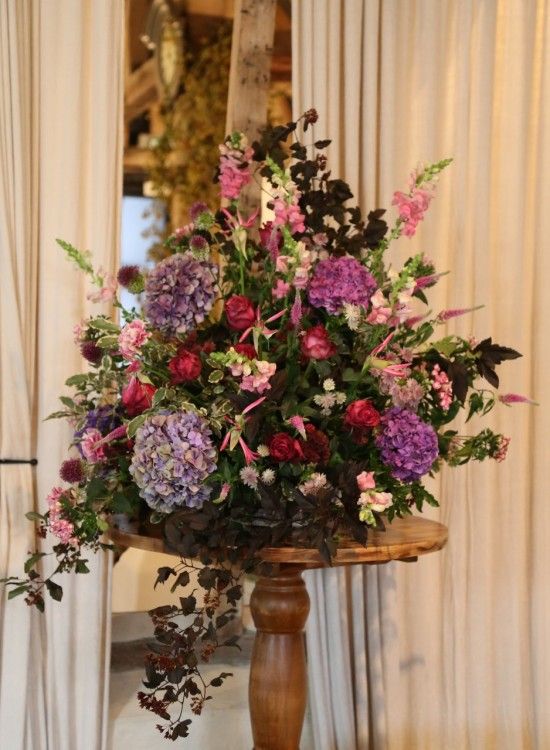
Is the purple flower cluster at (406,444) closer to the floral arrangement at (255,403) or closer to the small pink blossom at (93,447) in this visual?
the floral arrangement at (255,403)

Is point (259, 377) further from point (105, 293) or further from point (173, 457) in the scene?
point (105, 293)

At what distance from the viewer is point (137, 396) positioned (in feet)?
5.06

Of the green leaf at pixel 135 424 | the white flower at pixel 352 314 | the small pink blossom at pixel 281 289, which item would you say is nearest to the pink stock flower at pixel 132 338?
the green leaf at pixel 135 424

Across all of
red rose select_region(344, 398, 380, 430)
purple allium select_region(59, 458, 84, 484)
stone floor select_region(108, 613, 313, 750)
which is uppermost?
red rose select_region(344, 398, 380, 430)

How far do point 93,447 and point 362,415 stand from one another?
496 millimetres

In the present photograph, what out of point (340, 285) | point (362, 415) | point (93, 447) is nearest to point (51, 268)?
point (93, 447)

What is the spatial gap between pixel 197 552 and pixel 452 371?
57 cm

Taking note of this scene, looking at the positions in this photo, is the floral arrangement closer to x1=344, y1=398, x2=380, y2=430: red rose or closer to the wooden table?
x1=344, y1=398, x2=380, y2=430: red rose

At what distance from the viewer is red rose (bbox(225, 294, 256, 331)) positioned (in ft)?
4.96

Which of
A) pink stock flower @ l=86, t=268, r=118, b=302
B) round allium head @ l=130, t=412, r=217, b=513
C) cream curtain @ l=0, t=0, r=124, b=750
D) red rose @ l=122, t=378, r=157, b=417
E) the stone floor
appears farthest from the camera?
the stone floor

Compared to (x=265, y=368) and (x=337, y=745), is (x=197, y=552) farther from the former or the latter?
(x=337, y=745)

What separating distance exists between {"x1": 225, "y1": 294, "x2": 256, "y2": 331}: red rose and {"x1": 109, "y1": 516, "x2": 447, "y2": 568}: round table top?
384 millimetres

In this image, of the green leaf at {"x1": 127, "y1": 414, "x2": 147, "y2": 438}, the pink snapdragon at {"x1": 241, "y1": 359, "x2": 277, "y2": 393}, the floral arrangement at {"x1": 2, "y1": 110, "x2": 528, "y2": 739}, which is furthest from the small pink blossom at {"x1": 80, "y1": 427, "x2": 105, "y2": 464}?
the pink snapdragon at {"x1": 241, "y1": 359, "x2": 277, "y2": 393}

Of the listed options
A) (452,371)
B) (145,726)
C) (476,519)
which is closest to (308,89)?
(452,371)
